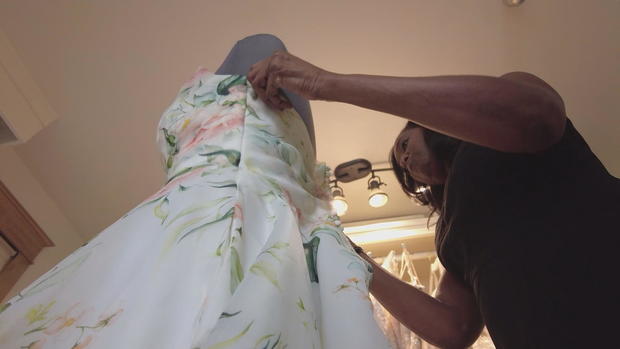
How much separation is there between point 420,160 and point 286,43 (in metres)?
0.68

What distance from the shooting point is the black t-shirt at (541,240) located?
448 millimetres

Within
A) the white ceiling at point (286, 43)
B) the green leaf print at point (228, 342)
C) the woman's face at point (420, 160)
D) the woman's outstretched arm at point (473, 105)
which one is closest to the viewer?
the green leaf print at point (228, 342)

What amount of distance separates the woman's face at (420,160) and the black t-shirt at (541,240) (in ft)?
0.39

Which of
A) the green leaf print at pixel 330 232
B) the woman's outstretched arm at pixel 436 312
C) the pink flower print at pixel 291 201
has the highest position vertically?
the pink flower print at pixel 291 201

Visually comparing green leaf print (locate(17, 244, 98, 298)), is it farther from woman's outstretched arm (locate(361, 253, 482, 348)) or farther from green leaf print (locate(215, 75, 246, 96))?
woman's outstretched arm (locate(361, 253, 482, 348))

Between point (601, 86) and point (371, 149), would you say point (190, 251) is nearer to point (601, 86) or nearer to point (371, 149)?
point (371, 149)

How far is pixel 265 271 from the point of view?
0.26m

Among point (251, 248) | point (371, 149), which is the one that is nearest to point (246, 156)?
point (251, 248)

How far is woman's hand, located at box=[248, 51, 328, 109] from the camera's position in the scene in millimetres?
507

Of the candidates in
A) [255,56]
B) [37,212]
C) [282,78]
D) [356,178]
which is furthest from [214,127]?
[37,212]

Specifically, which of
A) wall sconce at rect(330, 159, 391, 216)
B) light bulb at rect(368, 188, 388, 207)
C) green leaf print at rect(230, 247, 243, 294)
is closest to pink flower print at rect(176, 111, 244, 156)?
green leaf print at rect(230, 247, 243, 294)

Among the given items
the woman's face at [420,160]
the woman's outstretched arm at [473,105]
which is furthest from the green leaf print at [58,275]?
the woman's face at [420,160]

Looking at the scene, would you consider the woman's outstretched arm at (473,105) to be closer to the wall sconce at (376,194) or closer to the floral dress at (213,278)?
the floral dress at (213,278)

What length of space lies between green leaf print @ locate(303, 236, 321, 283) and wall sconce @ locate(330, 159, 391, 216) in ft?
3.26
